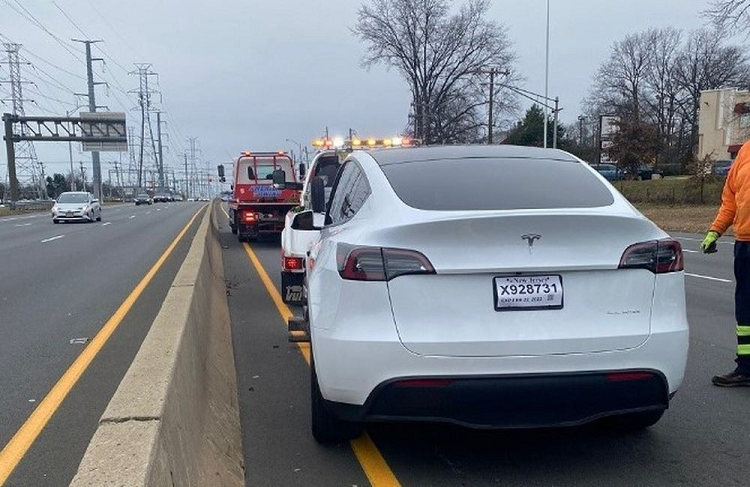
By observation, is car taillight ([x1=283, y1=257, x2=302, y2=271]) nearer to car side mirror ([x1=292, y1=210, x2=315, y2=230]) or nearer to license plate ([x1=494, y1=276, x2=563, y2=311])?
car side mirror ([x1=292, y1=210, x2=315, y2=230])

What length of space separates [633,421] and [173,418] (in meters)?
2.96

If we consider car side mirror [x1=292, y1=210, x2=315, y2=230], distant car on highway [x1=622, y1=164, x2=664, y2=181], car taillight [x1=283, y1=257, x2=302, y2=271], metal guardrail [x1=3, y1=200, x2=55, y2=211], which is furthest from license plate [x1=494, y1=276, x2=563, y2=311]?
distant car on highway [x1=622, y1=164, x2=664, y2=181]

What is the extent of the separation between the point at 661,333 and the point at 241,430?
281 cm

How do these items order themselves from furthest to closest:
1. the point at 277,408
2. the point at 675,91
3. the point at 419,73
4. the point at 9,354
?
the point at 675,91, the point at 419,73, the point at 9,354, the point at 277,408

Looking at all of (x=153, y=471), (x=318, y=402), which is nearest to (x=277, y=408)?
(x=318, y=402)

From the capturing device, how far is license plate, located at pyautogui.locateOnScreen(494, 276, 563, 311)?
355 centimetres

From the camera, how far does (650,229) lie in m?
3.77

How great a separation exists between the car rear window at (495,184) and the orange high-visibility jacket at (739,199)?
5.92ft

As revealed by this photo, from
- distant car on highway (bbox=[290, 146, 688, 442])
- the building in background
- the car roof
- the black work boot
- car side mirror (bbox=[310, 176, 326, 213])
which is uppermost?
the building in background

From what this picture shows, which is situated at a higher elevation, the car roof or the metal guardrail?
the car roof

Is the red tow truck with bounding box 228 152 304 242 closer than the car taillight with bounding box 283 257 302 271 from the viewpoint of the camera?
No

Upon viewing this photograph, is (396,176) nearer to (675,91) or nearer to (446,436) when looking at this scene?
(446,436)

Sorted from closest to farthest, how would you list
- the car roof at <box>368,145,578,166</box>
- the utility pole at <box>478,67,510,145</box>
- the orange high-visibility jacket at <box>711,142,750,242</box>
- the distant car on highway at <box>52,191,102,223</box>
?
the car roof at <box>368,145,578,166</box> → the orange high-visibility jacket at <box>711,142,750,242</box> → the distant car on highway at <box>52,191,102,223</box> → the utility pole at <box>478,67,510,145</box>

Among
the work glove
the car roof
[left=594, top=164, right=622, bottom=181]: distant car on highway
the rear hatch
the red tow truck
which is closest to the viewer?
the rear hatch
